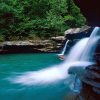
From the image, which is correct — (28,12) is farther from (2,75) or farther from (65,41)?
(2,75)

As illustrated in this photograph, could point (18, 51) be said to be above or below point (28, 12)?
below

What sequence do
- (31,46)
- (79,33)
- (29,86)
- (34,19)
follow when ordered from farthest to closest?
(34,19)
(31,46)
(79,33)
(29,86)

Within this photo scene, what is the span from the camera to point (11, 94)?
8.95m

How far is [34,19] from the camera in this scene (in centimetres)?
2355

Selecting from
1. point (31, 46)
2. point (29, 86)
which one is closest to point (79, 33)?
point (31, 46)

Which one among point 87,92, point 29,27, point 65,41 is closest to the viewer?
point 87,92

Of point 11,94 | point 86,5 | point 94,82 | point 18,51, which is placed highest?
point 86,5

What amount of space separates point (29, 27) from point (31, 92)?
13.9 meters

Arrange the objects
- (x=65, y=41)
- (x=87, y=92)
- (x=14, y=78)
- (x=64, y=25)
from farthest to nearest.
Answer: (x=64, y=25), (x=65, y=41), (x=14, y=78), (x=87, y=92)

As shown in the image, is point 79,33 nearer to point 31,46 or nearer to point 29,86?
point 31,46

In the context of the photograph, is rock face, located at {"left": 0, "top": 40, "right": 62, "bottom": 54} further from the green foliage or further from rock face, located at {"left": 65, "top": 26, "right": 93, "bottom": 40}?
the green foliage

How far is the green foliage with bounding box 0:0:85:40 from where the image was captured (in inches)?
871

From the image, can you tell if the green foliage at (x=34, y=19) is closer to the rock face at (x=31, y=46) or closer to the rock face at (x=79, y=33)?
the rock face at (x=31, y=46)

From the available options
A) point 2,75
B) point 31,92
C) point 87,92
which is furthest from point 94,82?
point 2,75
